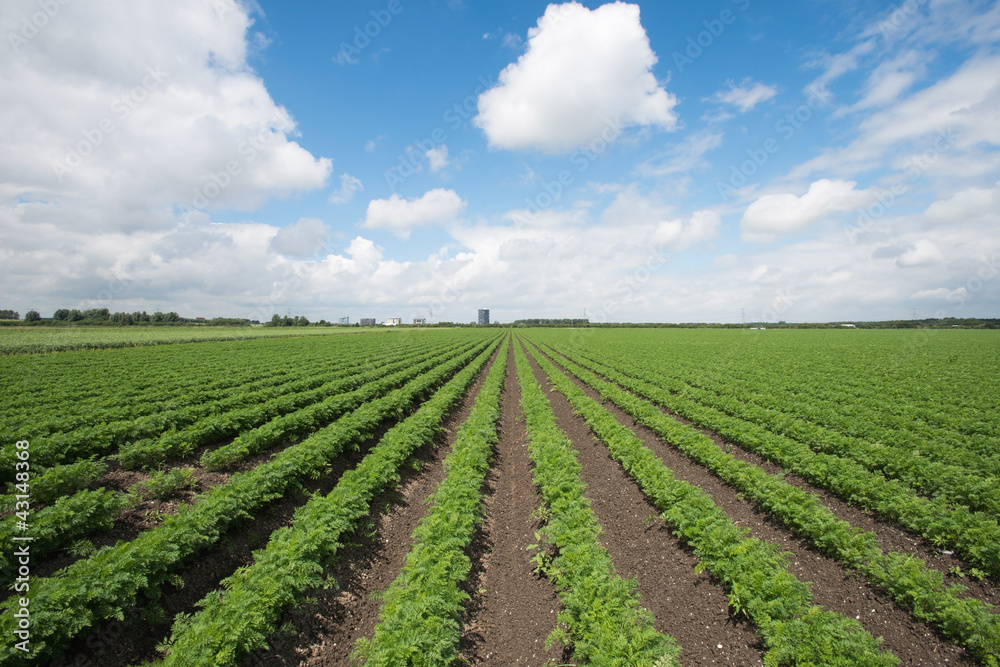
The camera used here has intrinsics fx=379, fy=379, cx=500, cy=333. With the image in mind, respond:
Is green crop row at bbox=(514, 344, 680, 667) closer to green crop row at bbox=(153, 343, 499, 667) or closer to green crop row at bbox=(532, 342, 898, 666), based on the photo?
green crop row at bbox=(532, 342, 898, 666)

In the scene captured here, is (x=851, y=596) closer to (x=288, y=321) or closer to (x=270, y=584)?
(x=270, y=584)

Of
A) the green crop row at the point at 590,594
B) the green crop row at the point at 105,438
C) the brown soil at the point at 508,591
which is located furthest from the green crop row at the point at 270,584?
the green crop row at the point at 105,438

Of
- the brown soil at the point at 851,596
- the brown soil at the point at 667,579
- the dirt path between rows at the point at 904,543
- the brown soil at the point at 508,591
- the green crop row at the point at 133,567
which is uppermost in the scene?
the green crop row at the point at 133,567

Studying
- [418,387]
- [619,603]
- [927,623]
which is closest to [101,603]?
[619,603]

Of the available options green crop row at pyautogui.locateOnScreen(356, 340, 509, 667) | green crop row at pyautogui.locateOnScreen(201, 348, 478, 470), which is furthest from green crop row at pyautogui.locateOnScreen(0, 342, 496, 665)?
green crop row at pyautogui.locateOnScreen(356, 340, 509, 667)

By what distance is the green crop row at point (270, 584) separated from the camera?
454 cm

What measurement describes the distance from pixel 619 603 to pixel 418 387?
1559 cm

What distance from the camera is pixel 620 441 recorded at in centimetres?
1223

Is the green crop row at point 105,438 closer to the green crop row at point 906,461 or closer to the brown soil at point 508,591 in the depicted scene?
the brown soil at point 508,591

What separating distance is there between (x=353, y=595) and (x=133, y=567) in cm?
314

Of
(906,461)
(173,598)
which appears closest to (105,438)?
(173,598)

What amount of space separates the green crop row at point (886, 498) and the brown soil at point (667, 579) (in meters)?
4.53

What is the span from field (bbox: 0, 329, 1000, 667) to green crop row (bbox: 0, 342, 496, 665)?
33 mm

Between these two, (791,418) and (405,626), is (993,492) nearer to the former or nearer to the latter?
(791,418)
